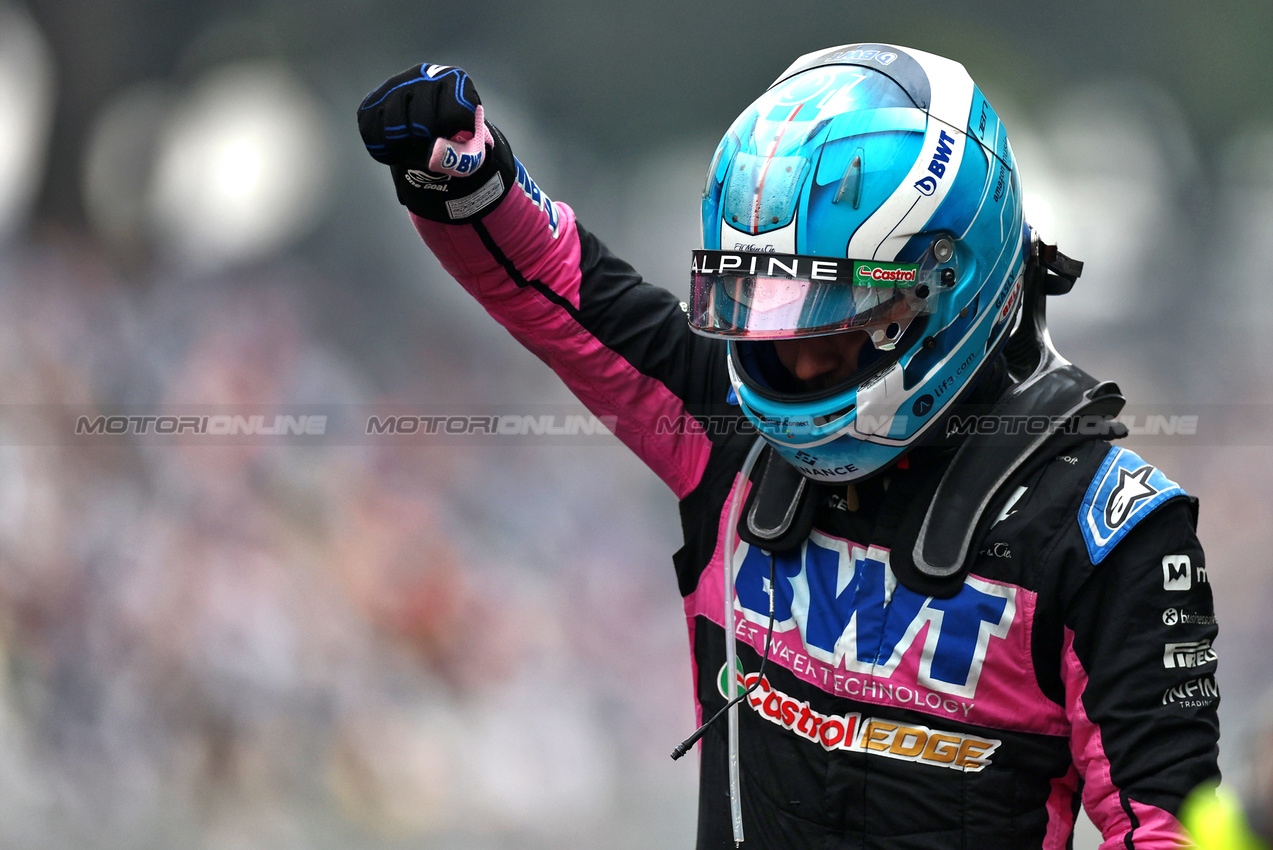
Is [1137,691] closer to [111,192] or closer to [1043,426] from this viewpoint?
[1043,426]

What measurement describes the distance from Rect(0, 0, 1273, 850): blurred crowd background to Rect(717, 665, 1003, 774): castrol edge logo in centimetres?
192

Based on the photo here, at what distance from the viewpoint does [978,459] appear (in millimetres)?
1325

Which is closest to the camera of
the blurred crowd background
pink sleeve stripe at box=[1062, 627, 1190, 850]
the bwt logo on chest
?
pink sleeve stripe at box=[1062, 627, 1190, 850]

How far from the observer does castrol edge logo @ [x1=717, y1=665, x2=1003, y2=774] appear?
4.21 feet

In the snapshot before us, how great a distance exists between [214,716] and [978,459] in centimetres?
276

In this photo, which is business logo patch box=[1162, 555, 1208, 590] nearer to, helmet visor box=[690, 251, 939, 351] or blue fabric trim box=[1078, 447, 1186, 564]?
blue fabric trim box=[1078, 447, 1186, 564]

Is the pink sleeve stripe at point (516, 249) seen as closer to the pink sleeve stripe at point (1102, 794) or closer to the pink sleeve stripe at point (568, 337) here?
the pink sleeve stripe at point (568, 337)

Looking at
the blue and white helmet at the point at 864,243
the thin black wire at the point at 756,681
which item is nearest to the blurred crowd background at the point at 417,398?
the thin black wire at the point at 756,681

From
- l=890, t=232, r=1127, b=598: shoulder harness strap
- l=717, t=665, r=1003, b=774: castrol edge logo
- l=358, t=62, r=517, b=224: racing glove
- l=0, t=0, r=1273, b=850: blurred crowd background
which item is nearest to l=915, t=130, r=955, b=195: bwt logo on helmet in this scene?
l=890, t=232, r=1127, b=598: shoulder harness strap

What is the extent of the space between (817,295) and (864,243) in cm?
8

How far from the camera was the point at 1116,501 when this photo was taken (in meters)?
1.23

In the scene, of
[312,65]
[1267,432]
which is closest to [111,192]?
[312,65]

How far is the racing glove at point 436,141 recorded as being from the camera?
4.28ft

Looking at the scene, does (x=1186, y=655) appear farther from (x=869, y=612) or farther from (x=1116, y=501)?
(x=869, y=612)
